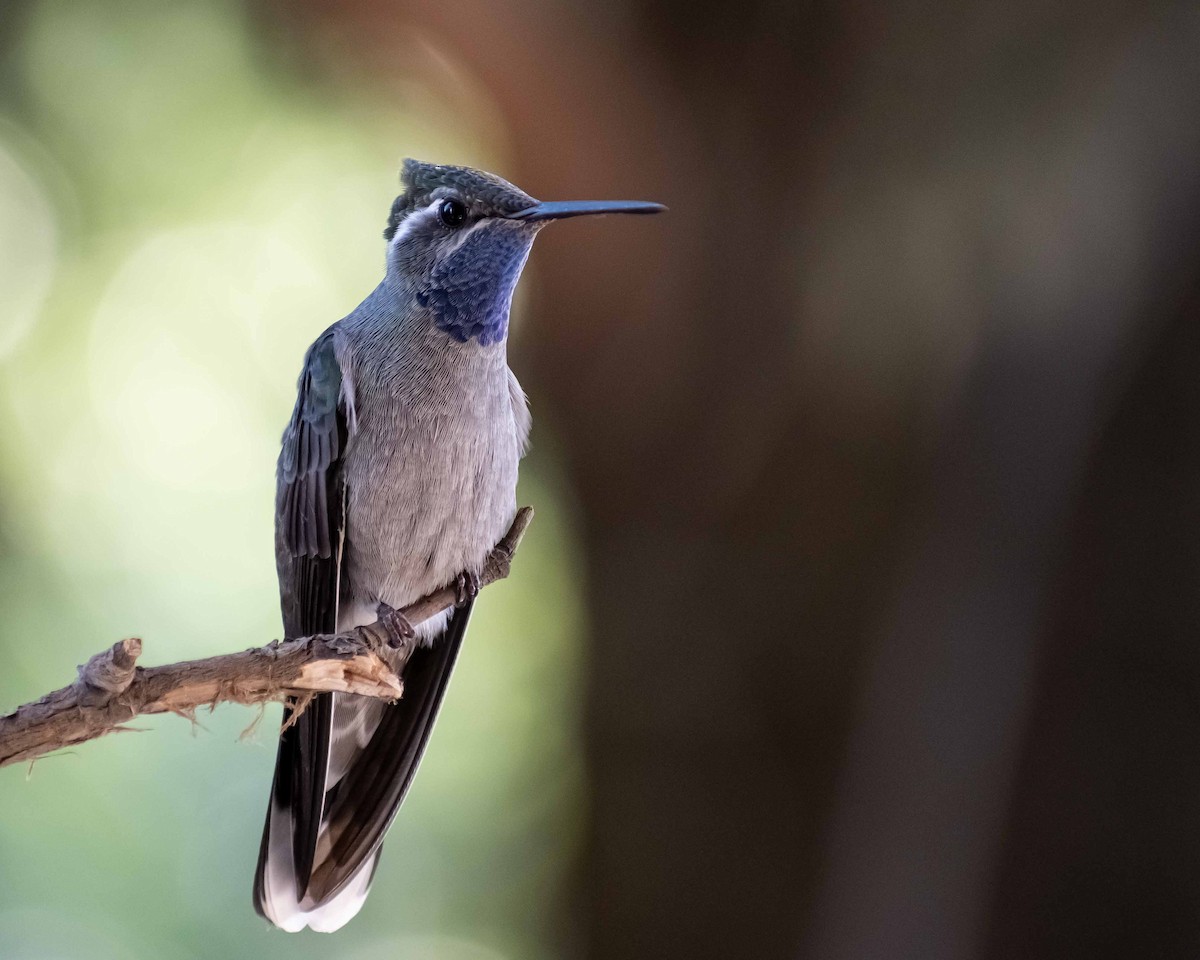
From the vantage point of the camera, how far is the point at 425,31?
7.17ft

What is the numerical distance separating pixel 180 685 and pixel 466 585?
486 millimetres

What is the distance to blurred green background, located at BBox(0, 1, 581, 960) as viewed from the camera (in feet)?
6.82

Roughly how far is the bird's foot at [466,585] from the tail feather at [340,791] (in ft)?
0.20

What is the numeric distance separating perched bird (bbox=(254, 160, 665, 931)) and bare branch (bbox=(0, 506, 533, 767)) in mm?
223

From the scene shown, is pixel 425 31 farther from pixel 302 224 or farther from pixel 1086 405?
pixel 1086 405

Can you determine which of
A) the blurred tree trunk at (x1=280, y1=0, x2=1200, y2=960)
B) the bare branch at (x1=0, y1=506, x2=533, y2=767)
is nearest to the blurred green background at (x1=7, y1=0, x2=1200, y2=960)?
the blurred tree trunk at (x1=280, y1=0, x2=1200, y2=960)

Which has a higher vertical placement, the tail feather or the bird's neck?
the bird's neck

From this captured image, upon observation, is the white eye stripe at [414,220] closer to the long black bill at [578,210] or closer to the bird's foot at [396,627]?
the long black bill at [578,210]

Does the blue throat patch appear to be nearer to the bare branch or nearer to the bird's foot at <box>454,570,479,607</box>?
the bird's foot at <box>454,570,479,607</box>

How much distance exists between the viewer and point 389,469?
4.45 ft

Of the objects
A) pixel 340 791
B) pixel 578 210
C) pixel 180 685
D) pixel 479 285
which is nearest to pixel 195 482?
pixel 340 791

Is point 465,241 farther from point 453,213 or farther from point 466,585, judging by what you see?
point 466,585

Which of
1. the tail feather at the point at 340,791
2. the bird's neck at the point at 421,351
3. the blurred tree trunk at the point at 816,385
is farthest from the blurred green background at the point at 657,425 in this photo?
the bird's neck at the point at 421,351

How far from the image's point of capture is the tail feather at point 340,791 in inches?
52.7
